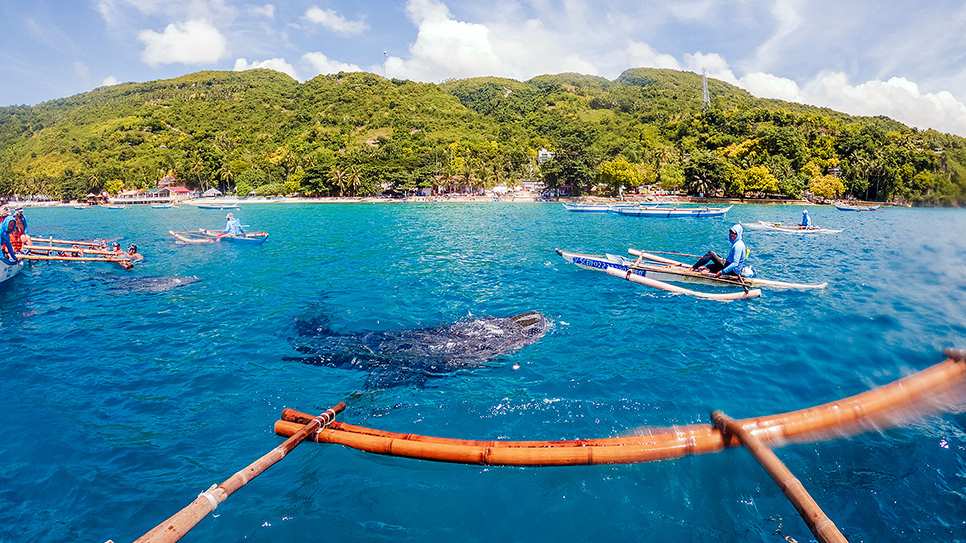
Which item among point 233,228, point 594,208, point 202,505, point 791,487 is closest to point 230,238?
point 233,228

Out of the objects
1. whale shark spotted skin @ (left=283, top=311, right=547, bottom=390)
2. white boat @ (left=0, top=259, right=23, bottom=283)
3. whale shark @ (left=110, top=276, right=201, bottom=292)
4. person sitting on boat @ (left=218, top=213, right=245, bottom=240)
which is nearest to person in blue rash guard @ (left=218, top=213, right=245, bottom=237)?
person sitting on boat @ (left=218, top=213, right=245, bottom=240)

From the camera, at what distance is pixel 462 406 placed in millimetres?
7754

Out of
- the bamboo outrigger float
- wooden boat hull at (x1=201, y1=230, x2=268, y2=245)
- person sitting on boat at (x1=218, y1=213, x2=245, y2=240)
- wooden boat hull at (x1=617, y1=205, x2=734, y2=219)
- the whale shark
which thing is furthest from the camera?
wooden boat hull at (x1=617, y1=205, x2=734, y2=219)

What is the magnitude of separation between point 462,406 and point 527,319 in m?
5.21

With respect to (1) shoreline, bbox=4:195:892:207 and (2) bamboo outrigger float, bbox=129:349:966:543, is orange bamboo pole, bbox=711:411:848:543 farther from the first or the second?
(1) shoreline, bbox=4:195:892:207

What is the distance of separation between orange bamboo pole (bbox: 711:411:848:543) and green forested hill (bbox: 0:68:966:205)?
69.8m

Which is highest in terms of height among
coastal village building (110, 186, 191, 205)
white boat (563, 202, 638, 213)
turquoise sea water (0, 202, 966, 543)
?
coastal village building (110, 186, 191, 205)

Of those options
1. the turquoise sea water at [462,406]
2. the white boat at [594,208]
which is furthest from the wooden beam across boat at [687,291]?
the white boat at [594,208]

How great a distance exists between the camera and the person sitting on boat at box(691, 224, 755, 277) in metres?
15.1

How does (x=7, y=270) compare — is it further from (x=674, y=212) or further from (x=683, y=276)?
(x=674, y=212)

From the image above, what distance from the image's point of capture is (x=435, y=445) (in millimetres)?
5277

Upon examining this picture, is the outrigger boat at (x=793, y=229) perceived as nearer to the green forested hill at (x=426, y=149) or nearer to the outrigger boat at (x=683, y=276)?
the outrigger boat at (x=683, y=276)

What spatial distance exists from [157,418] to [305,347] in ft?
11.5

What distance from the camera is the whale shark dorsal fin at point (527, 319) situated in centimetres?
1218
